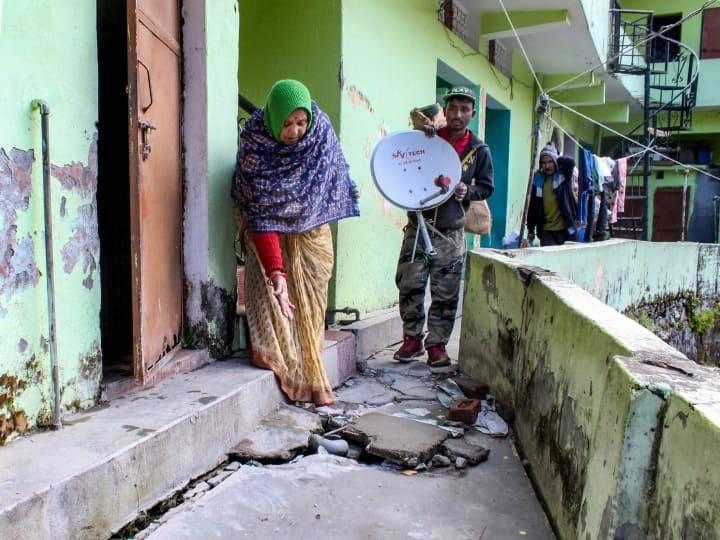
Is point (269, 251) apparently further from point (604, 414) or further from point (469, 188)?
point (604, 414)

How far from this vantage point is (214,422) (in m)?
2.58

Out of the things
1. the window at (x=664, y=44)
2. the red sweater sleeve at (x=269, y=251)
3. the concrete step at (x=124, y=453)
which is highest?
the window at (x=664, y=44)

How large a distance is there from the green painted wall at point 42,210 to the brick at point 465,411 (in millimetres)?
1690

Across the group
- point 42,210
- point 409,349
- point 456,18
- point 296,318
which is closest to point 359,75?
point 409,349

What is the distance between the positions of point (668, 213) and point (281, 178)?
16421 millimetres

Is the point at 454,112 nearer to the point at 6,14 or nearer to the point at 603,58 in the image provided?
the point at 6,14

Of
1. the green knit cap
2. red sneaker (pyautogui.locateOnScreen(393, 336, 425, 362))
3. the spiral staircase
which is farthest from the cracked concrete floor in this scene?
the spiral staircase

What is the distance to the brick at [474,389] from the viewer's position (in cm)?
348

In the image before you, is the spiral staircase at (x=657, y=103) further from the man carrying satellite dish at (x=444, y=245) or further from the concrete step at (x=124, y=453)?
the concrete step at (x=124, y=453)

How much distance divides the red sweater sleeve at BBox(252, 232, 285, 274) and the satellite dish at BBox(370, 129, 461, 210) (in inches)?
43.3

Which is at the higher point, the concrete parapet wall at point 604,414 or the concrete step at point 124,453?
the concrete parapet wall at point 604,414

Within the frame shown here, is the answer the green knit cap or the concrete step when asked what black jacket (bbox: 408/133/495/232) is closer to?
the green knit cap

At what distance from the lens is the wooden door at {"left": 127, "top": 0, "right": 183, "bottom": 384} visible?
8.00ft

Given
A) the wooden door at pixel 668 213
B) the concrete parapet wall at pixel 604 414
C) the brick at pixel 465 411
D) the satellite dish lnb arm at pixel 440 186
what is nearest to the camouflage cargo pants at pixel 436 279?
the satellite dish lnb arm at pixel 440 186
